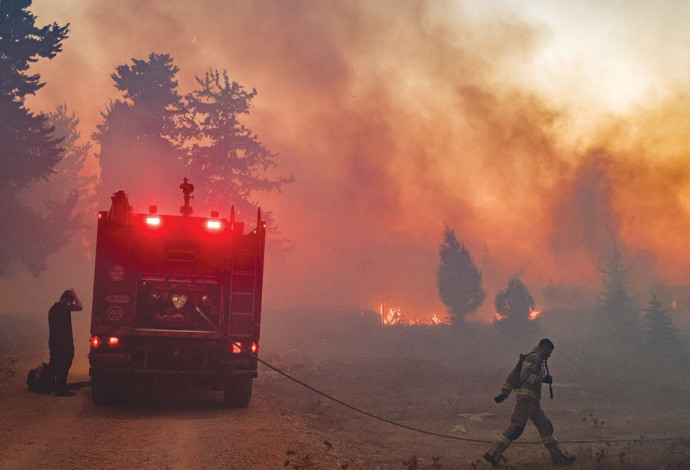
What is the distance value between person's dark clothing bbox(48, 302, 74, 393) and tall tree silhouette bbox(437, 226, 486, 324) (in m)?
46.7

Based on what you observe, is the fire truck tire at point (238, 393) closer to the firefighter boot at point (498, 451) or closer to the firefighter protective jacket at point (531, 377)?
the firefighter boot at point (498, 451)

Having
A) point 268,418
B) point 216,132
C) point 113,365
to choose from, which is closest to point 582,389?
point 268,418

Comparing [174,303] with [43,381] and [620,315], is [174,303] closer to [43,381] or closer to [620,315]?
[43,381]

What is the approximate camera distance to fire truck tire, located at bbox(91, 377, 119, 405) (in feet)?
34.2

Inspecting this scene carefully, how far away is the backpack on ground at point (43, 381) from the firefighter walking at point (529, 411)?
9617 millimetres

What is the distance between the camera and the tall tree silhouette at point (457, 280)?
177 ft

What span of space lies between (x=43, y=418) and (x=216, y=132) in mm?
39669

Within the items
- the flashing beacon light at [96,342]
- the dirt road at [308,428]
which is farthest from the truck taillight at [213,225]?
the dirt road at [308,428]

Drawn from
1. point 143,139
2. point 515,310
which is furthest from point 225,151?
point 515,310

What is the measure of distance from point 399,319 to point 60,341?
50987mm

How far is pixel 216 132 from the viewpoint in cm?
4631

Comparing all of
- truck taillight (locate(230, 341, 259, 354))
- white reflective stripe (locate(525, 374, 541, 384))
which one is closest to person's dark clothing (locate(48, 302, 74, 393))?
truck taillight (locate(230, 341, 259, 354))

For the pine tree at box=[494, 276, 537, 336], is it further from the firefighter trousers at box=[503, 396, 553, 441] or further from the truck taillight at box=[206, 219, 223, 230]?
the truck taillight at box=[206, 219, 223, 230]

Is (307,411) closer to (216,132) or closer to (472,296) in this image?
(216,132)
